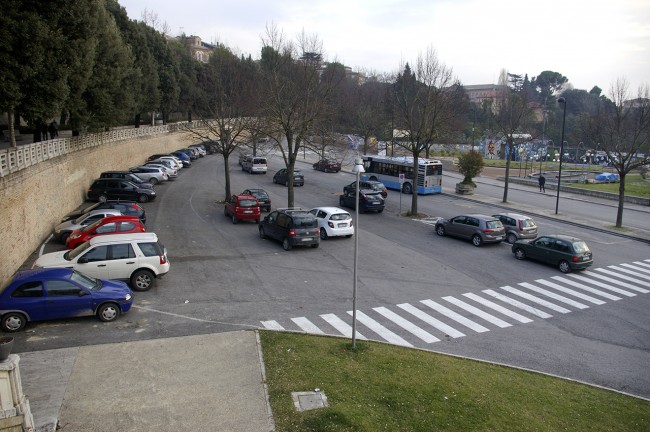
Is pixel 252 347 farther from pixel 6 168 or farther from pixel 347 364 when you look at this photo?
pixel 6 168

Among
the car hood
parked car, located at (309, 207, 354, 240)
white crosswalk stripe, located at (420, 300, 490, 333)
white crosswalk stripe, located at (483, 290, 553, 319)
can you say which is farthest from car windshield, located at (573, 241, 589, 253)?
the car hood

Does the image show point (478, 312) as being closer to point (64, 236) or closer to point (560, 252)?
point (560, 252)

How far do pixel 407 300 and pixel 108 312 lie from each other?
362 inches

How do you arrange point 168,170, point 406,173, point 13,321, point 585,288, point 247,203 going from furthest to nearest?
1. point 168,170
2. point 406,173
3. point 247,203
4. point 585,288
5. point 13,321

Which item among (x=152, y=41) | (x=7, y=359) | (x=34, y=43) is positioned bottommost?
(x=7, y=359)

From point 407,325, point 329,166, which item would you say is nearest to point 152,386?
point 407,325

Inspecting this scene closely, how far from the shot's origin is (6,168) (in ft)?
58.4

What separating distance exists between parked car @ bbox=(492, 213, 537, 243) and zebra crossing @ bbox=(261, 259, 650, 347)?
4.18 meters

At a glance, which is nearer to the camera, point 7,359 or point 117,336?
point 7,359

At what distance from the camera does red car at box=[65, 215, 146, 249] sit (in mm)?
19094

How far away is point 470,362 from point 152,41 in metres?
52.6

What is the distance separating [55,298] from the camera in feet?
42.4

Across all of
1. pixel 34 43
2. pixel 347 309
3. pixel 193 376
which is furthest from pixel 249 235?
pixel 193 376

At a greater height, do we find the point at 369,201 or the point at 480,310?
the point at 369,201
